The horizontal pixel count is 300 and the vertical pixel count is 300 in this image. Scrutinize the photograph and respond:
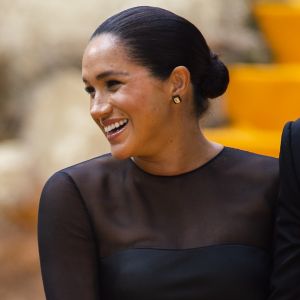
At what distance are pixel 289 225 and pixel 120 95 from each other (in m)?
0.52

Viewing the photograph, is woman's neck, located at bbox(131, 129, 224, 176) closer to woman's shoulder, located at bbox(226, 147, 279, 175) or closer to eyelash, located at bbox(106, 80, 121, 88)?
→ woman's shoulder, located at bbox(226, 147, 279, 175)

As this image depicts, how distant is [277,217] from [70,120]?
3.22 meters

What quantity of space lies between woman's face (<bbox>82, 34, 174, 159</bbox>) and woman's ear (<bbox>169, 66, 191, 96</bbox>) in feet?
0.19

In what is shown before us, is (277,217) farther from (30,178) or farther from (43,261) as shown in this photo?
(30,178)

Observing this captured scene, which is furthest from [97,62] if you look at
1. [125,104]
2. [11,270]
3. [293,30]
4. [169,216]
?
[293,30]

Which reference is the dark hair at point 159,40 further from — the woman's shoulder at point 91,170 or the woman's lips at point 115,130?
the woman's shoulder at point 91,170

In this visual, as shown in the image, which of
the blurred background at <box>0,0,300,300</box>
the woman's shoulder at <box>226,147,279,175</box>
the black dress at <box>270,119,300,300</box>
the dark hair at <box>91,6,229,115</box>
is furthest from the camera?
the blurred background at <box>0,0,300,300</box>

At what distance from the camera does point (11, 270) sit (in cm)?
577

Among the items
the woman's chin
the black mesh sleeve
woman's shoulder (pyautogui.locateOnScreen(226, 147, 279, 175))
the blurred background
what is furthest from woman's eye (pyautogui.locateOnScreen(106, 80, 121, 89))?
the blurred background

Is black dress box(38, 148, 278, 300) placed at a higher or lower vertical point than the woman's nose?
lower

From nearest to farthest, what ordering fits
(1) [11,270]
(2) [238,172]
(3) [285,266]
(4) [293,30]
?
(3) [285,266] < (2) [238,172] < (1) [11,270] < (4) [293,30]

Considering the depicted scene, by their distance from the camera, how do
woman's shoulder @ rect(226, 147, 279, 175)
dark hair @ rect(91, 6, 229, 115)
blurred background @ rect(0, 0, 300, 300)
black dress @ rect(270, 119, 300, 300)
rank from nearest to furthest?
black dress @ rect(270, 119, 300, 300) → dark hair @ rect(91, 6, 229, 115) → woman's shoulder @ rect(226, 147, 279, 175) → blurred background @ rect(0, 0, 300, 300)

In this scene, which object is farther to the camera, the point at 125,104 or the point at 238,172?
the point at 238,172

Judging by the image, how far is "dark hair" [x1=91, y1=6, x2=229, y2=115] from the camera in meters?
2.85
